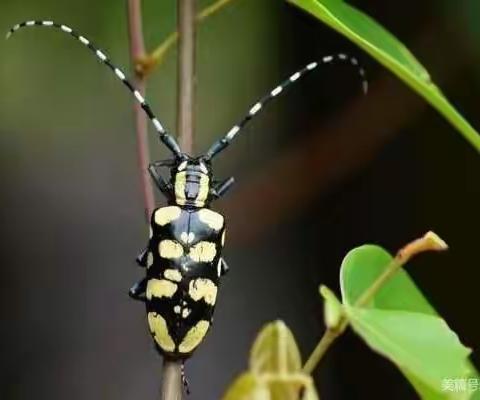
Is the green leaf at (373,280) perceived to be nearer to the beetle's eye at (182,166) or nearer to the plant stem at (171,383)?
the plant stem at (171,383)

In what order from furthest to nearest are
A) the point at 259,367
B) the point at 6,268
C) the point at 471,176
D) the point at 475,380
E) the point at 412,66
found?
the point at 6,268 → the point at 471,176 → the point at 412,66 → the point at 475,380 → the point at 259,367

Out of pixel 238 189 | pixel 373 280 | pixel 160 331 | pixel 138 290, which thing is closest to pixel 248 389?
pixel 373 280

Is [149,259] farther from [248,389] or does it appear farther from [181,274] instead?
[248,389]

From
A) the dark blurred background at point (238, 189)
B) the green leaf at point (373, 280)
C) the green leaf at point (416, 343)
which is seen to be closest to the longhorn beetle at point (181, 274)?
the green leaf at point (373, 280)

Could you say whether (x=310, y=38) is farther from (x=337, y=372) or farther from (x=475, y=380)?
(x=475, y=380)

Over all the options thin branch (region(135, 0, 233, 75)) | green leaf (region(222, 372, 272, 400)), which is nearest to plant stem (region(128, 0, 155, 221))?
thin branch (region(135, 0, 233, 75))

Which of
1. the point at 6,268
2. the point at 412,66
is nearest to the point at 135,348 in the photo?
the point at 6,268

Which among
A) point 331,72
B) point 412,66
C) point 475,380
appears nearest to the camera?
point 475,380
